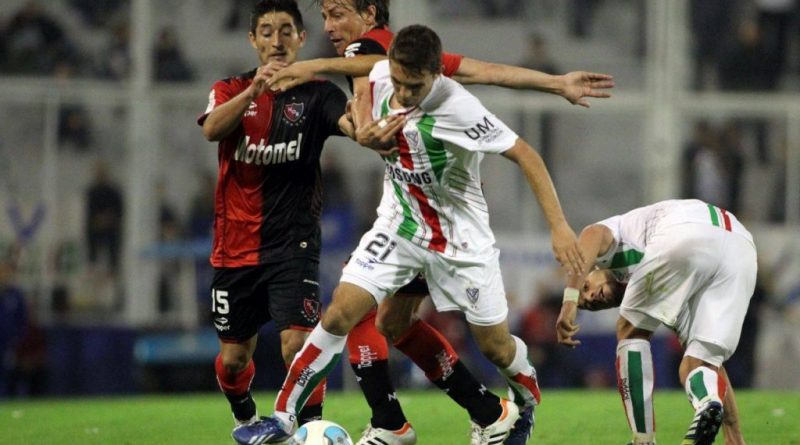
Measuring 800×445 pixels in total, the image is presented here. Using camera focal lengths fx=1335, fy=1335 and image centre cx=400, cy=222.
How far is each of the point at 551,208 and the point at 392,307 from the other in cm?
141

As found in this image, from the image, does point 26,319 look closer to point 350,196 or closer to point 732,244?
point 350,196

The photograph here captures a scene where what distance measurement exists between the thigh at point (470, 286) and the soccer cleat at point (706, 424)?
1078mm

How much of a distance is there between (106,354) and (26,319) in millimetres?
1032

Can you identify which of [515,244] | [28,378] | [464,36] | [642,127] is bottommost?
[28,378]

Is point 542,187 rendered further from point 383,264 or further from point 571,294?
point 383,264

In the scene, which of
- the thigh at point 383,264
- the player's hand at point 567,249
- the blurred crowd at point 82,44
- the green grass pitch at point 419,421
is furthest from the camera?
the blurred crowd at point 82,44

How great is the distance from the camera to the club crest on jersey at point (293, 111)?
7094mm

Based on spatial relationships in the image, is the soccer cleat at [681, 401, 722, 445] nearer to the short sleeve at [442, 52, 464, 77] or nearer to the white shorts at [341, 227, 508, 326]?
the white shorts at [341, 227, 508, 326]

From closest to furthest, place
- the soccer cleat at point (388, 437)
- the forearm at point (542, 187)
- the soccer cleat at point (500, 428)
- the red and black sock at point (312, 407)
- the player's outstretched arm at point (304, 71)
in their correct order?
the forearm at point (542, 187) → the player's outstretched arm at point (304, 71) → the soccer cleat at point (500, 428) → the soccer cleat at point (388, 437) → the red and black sock at point (312, 407)

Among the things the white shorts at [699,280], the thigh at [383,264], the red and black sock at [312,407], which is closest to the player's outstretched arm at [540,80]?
the white shorts at [699,280]

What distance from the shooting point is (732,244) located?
6.42m

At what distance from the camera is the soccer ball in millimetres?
6184

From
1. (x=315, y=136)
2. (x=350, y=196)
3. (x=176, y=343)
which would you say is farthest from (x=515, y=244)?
(x=315, y=136)

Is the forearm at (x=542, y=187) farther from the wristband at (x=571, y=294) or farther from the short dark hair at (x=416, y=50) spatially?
the short dark hair at (x=416, y=50)
